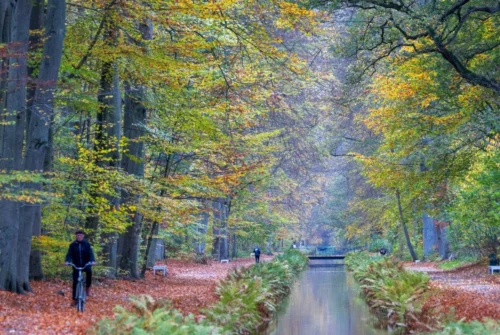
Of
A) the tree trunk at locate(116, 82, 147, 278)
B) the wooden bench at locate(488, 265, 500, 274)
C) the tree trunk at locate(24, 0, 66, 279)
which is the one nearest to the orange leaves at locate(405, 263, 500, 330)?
the wooden bench at locate(488, 265, 500, 274)

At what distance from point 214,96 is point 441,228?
23.7 m

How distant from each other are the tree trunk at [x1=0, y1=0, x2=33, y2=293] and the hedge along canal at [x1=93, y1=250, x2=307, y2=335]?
2.70 m

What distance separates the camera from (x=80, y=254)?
13.3 meters

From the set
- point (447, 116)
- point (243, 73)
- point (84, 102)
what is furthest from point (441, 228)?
point (84, 102)

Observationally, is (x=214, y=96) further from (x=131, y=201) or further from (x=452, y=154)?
(x=452, y=154)

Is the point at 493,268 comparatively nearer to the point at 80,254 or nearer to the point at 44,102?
the point at 80,254

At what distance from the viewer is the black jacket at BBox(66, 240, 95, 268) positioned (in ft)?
43.4

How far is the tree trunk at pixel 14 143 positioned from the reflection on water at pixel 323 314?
212 inches

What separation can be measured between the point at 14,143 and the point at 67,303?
3404 mm

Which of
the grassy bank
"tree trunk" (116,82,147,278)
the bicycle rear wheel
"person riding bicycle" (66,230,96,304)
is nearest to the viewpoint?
the grassy bank

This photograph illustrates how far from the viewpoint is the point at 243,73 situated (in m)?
19.6

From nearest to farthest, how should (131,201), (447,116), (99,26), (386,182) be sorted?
(99,26)
(131,201)
(447,116)
(386,182)

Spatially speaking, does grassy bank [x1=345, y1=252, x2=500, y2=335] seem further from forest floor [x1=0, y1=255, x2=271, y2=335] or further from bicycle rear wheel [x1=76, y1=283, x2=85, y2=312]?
bicycle rear wheel [x1=76, y1=283, x2=85, y2=312]

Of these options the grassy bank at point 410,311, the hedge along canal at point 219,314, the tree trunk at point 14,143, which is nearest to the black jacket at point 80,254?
the tree trunk at point 14,143
